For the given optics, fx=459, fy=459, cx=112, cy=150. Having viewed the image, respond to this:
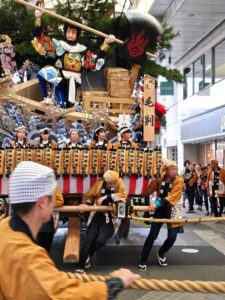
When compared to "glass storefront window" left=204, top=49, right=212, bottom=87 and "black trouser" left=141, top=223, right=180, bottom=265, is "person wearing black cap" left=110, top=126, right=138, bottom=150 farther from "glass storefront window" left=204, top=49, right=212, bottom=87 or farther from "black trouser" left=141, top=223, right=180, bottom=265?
"glass storefront window" left=204, top=49, right=212, bottom=87

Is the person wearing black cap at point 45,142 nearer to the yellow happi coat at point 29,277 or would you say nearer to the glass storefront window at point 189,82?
the yellow happi coat at point 29,277

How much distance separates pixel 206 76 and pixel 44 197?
20106 millimetres

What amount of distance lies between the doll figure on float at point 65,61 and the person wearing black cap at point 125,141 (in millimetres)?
1679

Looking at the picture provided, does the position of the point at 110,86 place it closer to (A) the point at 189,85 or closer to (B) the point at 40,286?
(B) the point at 40,286

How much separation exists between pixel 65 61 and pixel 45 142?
6.85ft

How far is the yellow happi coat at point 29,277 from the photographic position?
1.77 m

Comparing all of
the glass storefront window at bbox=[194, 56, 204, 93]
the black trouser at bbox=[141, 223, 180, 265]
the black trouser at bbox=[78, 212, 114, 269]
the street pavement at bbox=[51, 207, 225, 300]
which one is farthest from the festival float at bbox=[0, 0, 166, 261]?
the glass storefront window at bbox=[194, 56, 204, 93]

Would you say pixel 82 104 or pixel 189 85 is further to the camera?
pixel 189 85

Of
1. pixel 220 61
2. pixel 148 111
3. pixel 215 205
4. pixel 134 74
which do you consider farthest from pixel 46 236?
pixel 220 61

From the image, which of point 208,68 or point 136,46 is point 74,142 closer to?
→ point 136,46

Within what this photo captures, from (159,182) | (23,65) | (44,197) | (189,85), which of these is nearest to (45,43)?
(23,65)

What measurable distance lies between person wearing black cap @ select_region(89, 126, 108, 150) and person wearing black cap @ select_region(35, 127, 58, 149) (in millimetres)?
528

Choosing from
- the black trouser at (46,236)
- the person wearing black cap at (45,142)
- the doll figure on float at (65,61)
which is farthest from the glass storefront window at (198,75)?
the black trouser at (46,236)

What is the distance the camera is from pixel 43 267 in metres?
1.80
